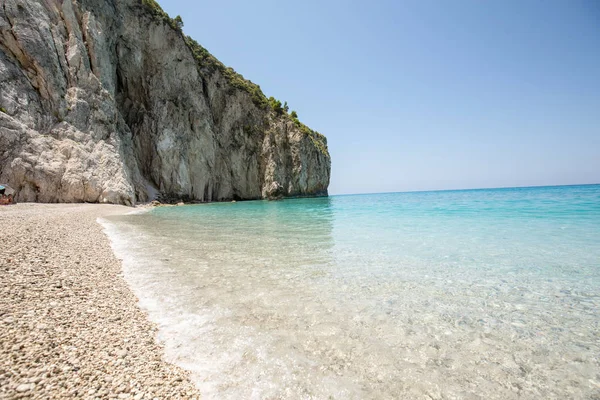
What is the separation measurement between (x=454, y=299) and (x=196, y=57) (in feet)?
186

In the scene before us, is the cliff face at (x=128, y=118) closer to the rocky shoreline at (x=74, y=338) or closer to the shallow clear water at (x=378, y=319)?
the shallow clear water at (x=378, y=319)

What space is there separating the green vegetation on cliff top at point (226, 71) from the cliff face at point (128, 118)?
0.28m

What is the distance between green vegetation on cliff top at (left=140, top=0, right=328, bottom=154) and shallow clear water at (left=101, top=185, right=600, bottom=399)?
50.2 meters

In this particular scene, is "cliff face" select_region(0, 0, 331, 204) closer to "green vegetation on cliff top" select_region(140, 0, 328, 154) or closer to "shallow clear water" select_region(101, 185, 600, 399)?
"green vegetation on cliff top" select_region(140, 0, 328, 154)

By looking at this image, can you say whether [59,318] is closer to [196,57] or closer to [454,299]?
[454,299]

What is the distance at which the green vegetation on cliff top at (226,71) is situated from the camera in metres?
44.1

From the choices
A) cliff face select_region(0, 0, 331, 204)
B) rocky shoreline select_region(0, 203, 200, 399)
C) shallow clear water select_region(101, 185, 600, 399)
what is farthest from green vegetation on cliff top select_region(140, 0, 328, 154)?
rocky shoreline select_region(0, 203, 200, 399)

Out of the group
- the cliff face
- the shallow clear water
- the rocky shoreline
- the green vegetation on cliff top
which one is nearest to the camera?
the rocky shoreline

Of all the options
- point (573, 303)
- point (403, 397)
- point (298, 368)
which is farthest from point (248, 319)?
point (573, 303)

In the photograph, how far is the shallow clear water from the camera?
2871 mm

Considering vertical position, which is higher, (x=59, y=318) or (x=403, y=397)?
(x=59, y=318)

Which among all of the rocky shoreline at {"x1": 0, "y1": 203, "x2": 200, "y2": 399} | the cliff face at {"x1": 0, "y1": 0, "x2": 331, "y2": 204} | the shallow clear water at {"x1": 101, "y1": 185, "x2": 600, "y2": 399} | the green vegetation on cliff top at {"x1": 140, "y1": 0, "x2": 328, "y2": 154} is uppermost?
the green vegetation on cliff top at {"x1": 140, "y1": 0, "x2": 328, "y2": 154}

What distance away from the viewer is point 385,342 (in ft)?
11.9

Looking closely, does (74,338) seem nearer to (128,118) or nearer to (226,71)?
(128,118)
